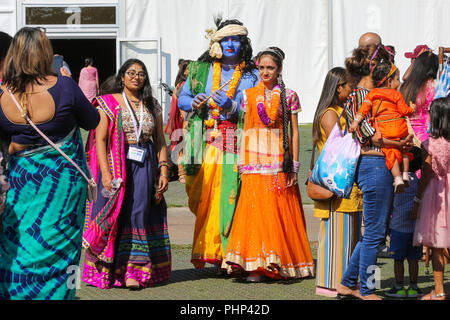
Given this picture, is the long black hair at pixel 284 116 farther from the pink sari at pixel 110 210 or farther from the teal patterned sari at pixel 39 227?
the teal patterned sari at pixel 39 227

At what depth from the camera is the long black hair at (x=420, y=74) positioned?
25.3 feet

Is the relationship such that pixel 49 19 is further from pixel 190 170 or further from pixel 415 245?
pixel 415 245

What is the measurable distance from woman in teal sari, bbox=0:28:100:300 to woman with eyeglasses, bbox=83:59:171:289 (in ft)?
5.87

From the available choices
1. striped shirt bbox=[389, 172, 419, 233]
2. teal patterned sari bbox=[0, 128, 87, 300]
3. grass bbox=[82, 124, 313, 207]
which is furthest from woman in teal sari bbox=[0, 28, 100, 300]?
grass bbox=[82, 124, 313, 207]

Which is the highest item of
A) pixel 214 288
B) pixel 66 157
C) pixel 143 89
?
pixel 143 89

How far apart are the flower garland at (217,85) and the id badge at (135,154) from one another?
0.82 meters

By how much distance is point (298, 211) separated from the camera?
7.04m

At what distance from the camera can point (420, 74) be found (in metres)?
7.76

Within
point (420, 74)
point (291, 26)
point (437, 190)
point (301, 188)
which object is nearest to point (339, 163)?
point (437, 190)

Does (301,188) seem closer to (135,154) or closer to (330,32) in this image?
(135,154)

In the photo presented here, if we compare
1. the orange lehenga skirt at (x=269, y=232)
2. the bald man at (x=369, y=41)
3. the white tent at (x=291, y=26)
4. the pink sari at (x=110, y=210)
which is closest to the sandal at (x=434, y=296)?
the orange lehenga skirt at (x=269, y=232)

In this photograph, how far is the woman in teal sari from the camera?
185 inches

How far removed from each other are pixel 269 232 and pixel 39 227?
255cm
